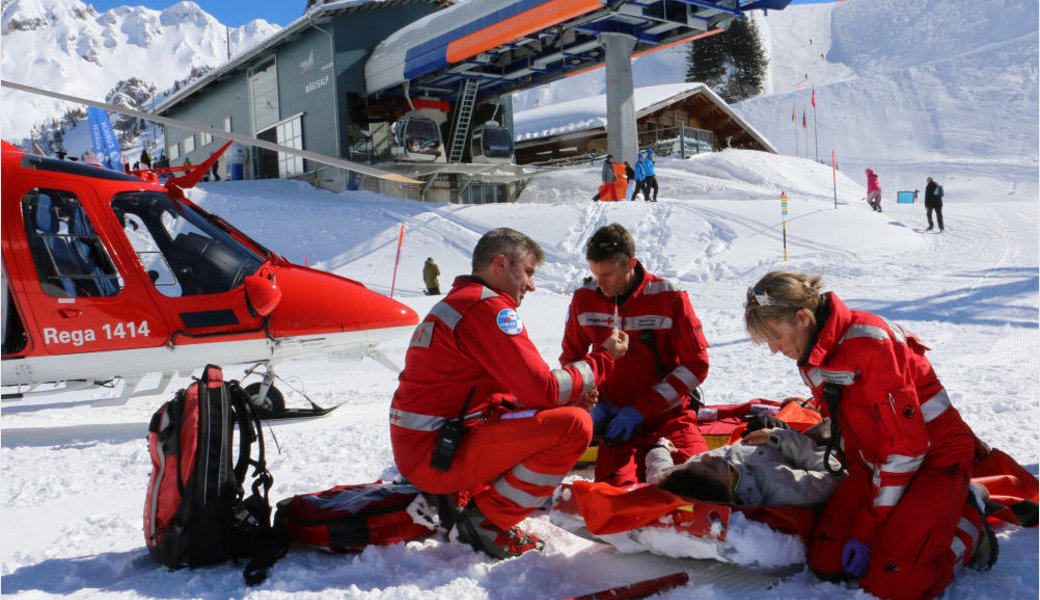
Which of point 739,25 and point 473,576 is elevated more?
point 739,25

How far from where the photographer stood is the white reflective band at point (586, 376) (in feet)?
9.76

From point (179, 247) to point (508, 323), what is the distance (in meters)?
3.63

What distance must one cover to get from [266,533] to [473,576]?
0.83 m

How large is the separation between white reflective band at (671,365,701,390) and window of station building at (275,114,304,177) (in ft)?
70.8

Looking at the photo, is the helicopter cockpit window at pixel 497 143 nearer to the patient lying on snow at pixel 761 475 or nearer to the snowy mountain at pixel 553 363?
the snowy mountain at pixel 553 363

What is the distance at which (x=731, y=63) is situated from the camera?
54.3 meters

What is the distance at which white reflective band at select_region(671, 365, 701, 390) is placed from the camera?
375 cm

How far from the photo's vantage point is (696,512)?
2.71m

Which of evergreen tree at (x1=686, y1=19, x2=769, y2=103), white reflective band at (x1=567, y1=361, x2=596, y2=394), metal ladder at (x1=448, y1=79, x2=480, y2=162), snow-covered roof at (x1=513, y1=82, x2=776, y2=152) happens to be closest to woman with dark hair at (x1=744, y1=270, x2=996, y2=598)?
white reflective band at (x1=567, y1=361, x2=596, y2=394)

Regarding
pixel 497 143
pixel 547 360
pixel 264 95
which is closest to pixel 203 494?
pixel 547 360

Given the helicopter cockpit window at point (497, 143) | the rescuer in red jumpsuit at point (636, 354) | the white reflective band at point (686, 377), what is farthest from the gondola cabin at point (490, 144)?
the white reflective band at point (686, 377)

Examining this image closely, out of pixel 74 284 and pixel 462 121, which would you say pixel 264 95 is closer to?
pixel 462 121

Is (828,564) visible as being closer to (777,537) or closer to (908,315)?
(777,537)

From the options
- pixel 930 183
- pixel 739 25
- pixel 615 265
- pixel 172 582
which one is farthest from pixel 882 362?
pixel 739 25
